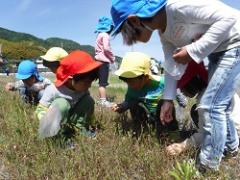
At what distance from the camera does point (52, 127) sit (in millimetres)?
3715

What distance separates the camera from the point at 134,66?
417 centimetres

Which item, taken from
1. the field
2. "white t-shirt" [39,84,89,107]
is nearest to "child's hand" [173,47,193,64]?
the field

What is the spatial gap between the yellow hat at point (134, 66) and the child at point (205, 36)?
89cm

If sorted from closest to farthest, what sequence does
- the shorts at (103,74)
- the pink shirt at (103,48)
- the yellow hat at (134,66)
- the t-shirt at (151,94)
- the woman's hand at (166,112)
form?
the woman's hand at (166,112) → the yellow hat at (134,66) → the t-shirt at (151,94) → the shorts at (103,74) → the pink shirt at (103,48)

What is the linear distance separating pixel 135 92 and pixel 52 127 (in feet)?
3.71

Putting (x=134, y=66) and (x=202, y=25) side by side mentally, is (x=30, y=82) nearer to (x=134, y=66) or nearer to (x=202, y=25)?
(x=134, y=66)

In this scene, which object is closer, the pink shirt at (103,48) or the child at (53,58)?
the child at (53,58)

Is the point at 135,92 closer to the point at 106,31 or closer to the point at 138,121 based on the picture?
the point at 138,121

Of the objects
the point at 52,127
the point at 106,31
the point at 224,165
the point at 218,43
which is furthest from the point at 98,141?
the point at 106,31

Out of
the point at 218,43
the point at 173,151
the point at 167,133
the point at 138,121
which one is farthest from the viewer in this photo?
the point at 138,121

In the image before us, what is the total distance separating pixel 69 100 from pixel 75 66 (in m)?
0.34

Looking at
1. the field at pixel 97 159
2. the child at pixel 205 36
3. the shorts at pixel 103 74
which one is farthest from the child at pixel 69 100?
the shorts at pixel 103 74

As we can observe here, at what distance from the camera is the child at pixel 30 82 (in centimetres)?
585

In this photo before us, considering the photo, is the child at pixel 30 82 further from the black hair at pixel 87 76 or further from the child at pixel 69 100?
the black hair at pixel 87 76
